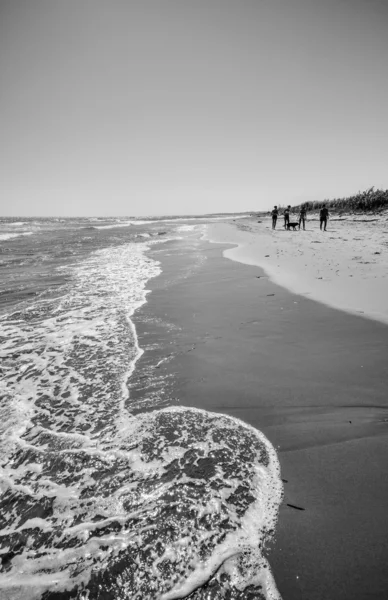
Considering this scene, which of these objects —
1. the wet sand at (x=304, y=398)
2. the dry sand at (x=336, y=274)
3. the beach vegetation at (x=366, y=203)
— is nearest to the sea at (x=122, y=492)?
the wet sand at (x=304, y=398)

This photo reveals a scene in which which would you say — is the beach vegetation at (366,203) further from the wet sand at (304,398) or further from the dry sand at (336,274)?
the wet sand at (304,398)

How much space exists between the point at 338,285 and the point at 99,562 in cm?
715

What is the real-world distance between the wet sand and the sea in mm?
179

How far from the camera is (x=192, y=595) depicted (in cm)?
150

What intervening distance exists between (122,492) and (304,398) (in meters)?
2.02

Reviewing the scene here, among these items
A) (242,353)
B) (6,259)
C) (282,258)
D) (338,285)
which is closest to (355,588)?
(242,353)

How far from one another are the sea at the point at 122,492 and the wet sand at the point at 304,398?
0.18 meters

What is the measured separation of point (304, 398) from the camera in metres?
3.05

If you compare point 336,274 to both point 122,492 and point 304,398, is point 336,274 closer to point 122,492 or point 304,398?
point 304,398

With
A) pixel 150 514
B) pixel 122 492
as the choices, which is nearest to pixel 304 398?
pixel 150 514

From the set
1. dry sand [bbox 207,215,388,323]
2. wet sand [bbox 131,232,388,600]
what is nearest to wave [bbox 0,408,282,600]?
wet sand [bbox 131,232,388,600]

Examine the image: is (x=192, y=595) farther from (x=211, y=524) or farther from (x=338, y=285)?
(x=338, y=285)

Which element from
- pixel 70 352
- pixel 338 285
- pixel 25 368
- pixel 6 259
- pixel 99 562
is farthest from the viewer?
pixel 6 259

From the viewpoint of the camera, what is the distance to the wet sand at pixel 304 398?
1.63 meters
